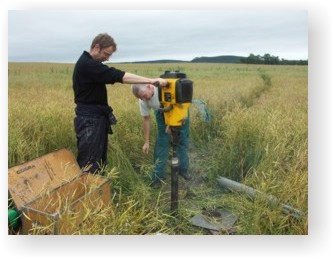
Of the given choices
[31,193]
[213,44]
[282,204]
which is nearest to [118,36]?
[213,44]

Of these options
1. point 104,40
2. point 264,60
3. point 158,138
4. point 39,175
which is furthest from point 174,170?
point 264,60

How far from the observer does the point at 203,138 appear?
3.21 meters

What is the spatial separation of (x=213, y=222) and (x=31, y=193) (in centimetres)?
117

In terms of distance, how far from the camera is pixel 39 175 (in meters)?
2.40

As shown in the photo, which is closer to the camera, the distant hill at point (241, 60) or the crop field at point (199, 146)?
the crop field at point (199, 146)

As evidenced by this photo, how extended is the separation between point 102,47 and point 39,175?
93 cm

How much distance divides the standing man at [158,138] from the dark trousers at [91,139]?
0.31 metres

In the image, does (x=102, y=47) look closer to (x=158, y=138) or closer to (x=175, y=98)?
(x=175, y=98)

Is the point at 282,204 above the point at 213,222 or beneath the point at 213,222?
above

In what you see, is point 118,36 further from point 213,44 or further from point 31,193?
point 31,193

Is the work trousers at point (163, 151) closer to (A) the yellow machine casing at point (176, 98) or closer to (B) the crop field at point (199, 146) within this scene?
(B) the crop field at point (199, 146)

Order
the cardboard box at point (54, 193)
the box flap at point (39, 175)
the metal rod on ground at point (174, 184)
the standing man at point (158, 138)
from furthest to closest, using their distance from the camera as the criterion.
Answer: the standing man at point (158, 138) → the metal rod on ground at point (174, 184) → the box flap at point (39, 175) → the cardboard box at point (54, 193)

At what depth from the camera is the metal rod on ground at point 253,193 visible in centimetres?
230

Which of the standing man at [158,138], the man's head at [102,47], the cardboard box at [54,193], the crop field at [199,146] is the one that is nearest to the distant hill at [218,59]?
the crop field at [199,146]
